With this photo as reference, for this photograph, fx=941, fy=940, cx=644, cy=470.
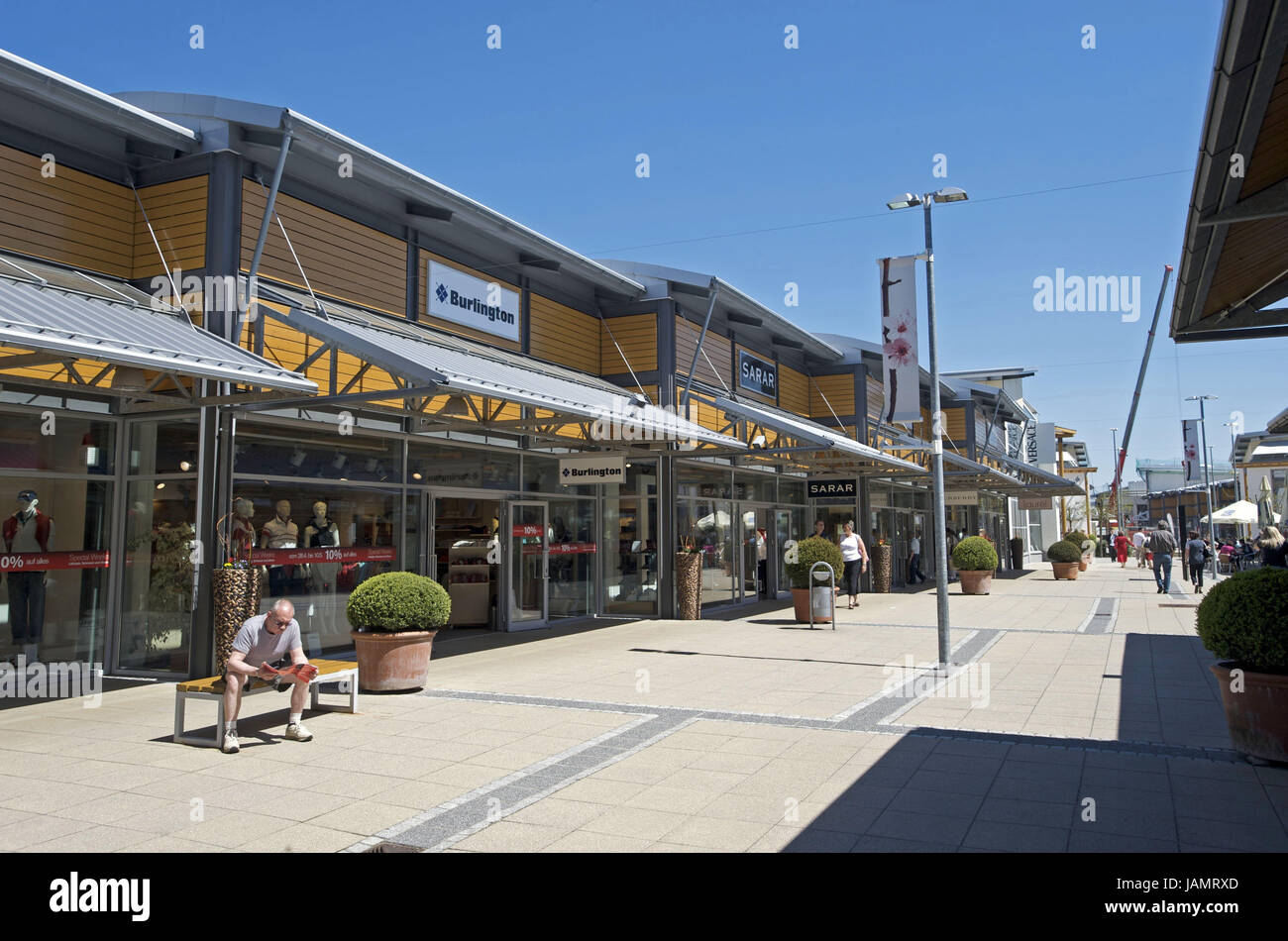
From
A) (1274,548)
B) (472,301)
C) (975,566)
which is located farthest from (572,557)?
(1274,548)

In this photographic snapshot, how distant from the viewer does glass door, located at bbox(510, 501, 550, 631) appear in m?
14.4

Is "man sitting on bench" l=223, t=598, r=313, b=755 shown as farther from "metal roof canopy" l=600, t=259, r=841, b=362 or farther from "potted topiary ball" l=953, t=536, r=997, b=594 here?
"potted topiary ball" l=953, t=536, r=997, b=594

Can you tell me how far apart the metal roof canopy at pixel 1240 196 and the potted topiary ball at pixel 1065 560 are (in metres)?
21.0

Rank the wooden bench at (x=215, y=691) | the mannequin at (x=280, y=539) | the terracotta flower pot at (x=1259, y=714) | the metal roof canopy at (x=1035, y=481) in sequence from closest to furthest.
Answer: the terracotta flower pot at (x=1259, y=714)
the wooden bench at (x=215, y=691)
the mannequin at (x=280, y=539)
the metal roof canopy at (x=1035, y=481)

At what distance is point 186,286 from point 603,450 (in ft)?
24.1

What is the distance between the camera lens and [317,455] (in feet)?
36.3

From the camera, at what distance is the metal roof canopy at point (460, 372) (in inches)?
347

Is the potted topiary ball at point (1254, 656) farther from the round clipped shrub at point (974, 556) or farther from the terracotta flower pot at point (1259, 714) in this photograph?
the round clipped shrub at point (974, 556)

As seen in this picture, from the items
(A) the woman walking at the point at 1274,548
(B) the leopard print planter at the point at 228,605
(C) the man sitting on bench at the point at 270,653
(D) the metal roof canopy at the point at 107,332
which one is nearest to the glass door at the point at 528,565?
(B) the leopard print planter at the point at 228,605

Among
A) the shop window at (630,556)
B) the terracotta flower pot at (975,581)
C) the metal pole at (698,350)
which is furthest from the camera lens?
the terracotta flower pot at (975,581)

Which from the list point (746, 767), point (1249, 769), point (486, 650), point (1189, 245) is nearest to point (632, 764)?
point (746, 767)

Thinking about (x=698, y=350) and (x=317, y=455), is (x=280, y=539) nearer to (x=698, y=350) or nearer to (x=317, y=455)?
(x=317, y=455)
